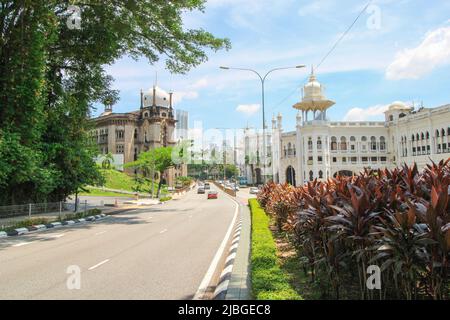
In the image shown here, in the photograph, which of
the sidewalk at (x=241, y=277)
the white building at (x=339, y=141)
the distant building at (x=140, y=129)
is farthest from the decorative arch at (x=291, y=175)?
the sidewalk at (x=241, y=277)

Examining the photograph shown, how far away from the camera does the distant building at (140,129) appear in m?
88.6

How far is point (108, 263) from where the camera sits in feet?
29.5

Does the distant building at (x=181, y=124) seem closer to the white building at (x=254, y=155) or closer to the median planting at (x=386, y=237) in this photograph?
the white building at (x=254, y=155)

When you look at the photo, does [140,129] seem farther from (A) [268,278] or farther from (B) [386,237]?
(B) [386,237]

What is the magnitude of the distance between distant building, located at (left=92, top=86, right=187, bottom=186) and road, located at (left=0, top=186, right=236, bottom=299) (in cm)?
7551

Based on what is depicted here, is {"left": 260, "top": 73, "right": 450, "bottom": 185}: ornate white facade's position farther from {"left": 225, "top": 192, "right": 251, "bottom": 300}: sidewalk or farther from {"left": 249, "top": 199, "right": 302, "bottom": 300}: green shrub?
{"left": 249, "top": 199, "right": 302, "bottom": 300}: green shrub

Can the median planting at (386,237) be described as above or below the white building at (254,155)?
below

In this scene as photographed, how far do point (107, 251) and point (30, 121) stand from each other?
11099 millimetres

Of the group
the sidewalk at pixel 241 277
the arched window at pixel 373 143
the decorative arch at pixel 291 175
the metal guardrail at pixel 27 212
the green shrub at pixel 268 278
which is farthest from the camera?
the decorative arch at pixel 291 175

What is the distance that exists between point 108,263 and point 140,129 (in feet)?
277

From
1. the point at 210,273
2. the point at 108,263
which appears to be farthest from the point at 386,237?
the point at 108,263

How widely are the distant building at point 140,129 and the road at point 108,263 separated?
7551 cm

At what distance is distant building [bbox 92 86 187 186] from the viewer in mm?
88625

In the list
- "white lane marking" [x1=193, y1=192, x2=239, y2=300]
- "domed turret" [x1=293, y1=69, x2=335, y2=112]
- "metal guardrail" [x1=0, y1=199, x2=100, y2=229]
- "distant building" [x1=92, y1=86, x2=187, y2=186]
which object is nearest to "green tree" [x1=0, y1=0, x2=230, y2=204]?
"metal guardrail" [x1=0, y1=199, x2=100, y2=229]
